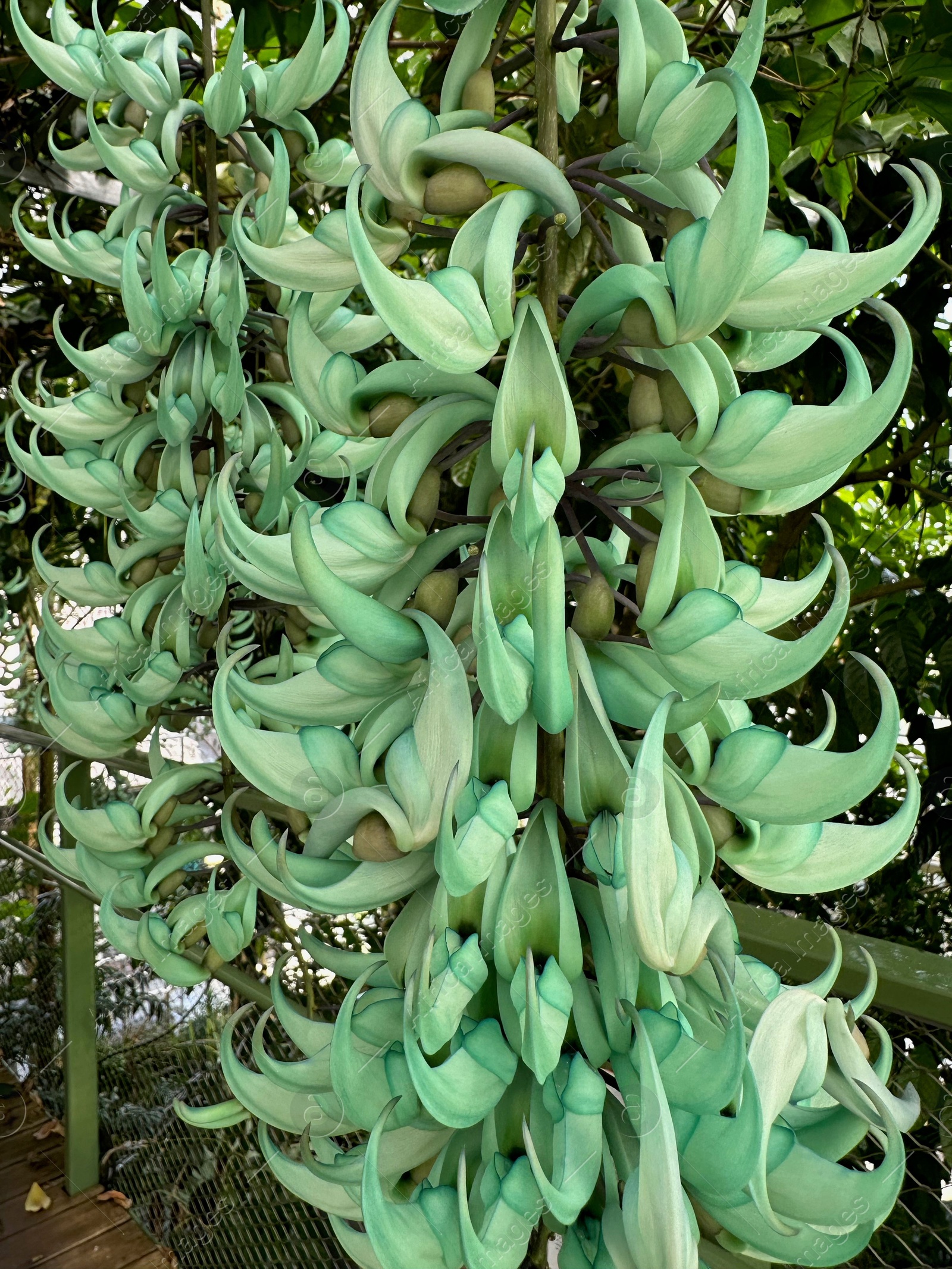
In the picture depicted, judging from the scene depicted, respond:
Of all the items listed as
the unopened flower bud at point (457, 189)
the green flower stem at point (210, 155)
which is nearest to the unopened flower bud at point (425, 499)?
the unopened flower bud at point (457, 189)

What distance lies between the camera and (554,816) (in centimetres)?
43

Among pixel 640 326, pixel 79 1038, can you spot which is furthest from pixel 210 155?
pixel 79 1038

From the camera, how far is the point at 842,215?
138 cm

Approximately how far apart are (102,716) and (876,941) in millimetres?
658

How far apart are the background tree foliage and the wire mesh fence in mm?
550

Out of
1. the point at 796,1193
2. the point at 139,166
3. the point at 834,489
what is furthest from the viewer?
the point at 834,489

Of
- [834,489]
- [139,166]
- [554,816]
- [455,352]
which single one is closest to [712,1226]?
[554,816]

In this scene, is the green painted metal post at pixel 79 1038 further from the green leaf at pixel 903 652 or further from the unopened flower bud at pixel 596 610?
the unopened flower bud at pixel 596 610

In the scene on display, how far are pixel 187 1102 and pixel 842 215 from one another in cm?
163

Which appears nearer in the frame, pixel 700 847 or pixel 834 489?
pixel 700 847

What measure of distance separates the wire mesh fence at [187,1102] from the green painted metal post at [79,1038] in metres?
0.05

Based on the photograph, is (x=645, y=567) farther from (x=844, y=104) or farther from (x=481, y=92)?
(x=844, y=104)

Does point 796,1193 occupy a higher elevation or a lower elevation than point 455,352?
lower

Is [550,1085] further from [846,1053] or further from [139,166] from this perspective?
[139,166]
